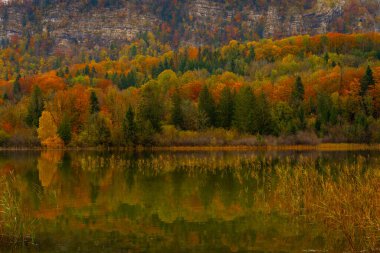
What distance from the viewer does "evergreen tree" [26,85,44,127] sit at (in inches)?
4417

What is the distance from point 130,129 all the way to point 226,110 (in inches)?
900

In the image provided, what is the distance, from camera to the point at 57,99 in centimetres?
11300

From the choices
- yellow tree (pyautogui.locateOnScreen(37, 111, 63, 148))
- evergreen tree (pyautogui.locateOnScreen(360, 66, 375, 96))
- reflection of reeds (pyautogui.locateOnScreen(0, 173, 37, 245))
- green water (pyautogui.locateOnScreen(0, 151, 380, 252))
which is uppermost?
evergreen tree (pyautogui.locateOnScreen(360, 66, 375, 96))

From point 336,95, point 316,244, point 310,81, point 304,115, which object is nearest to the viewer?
point 316,244

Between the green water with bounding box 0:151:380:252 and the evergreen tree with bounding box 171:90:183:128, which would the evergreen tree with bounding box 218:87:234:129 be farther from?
the green water with bounding box 0:151:380:252

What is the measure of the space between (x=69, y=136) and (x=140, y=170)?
5775cm

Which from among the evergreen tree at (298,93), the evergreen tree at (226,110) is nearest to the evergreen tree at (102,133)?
the evergreen tree at (226,110)

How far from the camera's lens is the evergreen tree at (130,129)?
92969mm

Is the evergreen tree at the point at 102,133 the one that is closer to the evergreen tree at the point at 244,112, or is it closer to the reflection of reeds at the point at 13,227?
the evergreen tree at the point at 244,112

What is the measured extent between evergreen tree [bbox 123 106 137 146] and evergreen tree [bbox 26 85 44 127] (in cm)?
2730

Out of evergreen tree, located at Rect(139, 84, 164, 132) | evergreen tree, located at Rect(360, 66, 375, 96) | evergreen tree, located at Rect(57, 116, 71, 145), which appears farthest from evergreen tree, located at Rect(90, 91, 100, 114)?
evergreen tree, located at Rect(360, 66, 375, 96)

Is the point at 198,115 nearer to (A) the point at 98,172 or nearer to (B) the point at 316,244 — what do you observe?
(A) the point at 98,172

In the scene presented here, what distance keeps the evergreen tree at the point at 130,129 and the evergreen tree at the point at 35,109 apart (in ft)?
89.6

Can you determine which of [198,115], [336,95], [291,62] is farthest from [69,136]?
[291,62]
